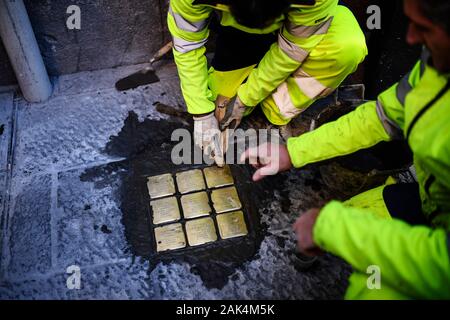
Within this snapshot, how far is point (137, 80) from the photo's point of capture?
2.95 metres

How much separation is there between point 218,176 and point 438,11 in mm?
1512

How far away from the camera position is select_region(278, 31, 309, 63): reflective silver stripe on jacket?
2205mm

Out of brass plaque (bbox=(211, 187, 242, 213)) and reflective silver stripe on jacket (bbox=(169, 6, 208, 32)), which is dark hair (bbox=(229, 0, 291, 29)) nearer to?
reflective silver stripe on jacket (bbox=(169, 6, 208, 32))

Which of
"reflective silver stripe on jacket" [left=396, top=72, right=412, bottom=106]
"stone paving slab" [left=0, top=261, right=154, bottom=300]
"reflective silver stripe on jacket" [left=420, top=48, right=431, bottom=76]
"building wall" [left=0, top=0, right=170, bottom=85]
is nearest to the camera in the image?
"reflective silver stripe on jacket" [left=420, top=48, right=431, bottom=76]

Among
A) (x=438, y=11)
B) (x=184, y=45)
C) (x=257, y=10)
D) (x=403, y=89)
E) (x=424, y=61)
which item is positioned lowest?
(x=184, y=45)

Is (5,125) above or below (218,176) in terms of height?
above

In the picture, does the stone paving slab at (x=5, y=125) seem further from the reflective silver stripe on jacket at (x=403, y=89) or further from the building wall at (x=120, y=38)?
the reflective silver stripe on jacket at (x=403, y=89)

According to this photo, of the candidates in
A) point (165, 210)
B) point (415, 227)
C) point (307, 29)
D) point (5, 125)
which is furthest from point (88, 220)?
point (415, 227)

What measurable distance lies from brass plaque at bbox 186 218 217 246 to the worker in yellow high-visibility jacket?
0.47m

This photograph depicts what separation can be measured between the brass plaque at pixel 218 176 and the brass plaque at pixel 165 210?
0.77 ft

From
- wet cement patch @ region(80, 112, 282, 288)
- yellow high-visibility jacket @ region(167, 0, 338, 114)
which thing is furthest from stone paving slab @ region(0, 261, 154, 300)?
yellow high-visibility jacket @ region(167, 0, 338, 114)

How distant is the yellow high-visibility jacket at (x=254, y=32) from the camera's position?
204 centimetres

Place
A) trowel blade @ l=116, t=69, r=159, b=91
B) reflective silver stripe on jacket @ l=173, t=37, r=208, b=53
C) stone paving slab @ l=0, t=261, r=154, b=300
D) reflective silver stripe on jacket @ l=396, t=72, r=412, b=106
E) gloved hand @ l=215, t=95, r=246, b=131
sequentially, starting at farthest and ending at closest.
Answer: trowel blade @ l=116, t=69, r=159, b=91 → gloved hand @ l=215, t=95, r=246, b=131 → reflective silver stripe on jacket @ l=173, t=37, r=208, b=53 → stone paving slab @ l=0, t=261, r=154, b=300 → reflective silver stripe on jacket @ l=396, t=72, r=412, b=106

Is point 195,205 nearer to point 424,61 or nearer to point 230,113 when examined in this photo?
point 230,113
